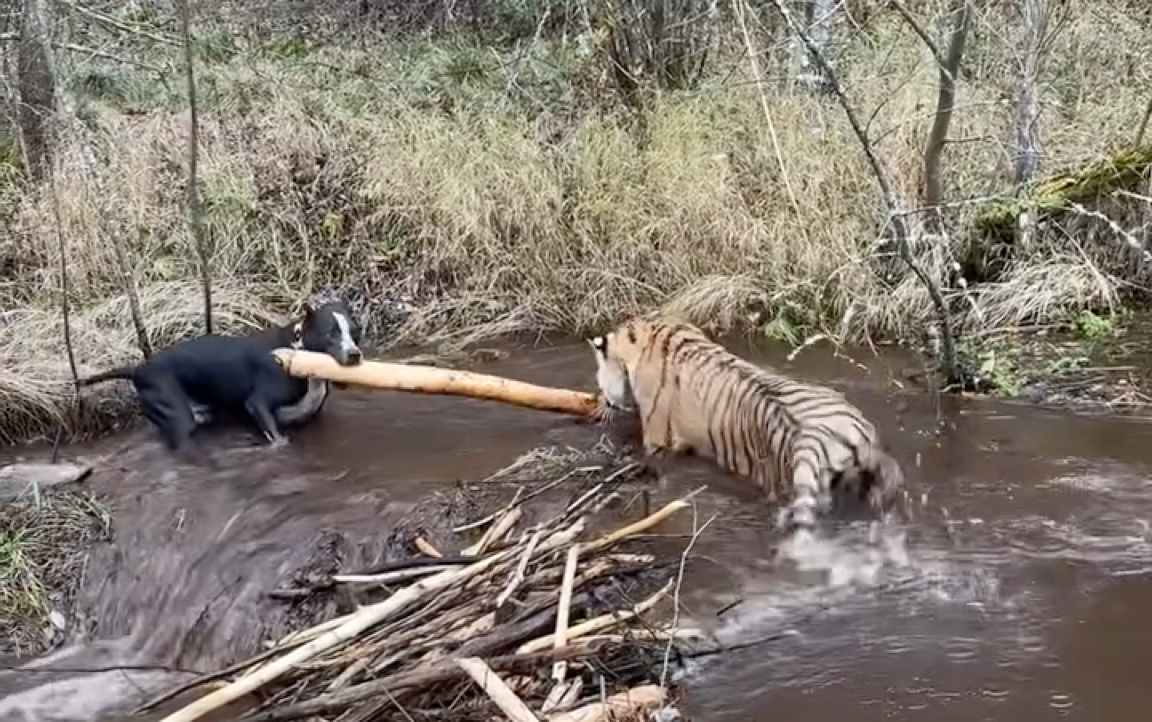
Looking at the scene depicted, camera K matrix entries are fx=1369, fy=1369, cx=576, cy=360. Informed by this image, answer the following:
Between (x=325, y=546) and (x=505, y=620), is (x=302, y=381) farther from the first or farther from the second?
(x=505, y=620)

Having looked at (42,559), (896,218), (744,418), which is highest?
(896,218)

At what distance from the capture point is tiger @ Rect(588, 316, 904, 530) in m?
5.67

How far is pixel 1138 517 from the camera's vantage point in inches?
222

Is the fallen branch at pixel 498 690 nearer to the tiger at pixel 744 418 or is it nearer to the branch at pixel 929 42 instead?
the tiger at pixel 744 418

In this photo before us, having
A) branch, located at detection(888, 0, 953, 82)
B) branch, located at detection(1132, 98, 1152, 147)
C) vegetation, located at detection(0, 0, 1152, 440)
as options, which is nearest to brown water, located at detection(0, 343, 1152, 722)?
vegetation, located at detection(0, 0, 1152, 440)

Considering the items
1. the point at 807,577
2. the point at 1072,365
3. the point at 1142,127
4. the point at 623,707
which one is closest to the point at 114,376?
the point at 807,577

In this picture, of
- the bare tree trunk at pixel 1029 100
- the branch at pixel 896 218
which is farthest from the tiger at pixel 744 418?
the bare tree trunk at pixel 1029 100

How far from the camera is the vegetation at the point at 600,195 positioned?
8.77 meters

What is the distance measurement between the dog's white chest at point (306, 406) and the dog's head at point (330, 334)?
25 cm

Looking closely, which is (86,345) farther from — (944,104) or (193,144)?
(944,104)

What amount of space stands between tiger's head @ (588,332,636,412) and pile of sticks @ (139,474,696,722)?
1.99 metres

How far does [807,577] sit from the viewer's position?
5.31 m

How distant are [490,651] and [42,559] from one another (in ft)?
9.14

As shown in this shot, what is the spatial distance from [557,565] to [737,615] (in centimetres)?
69
